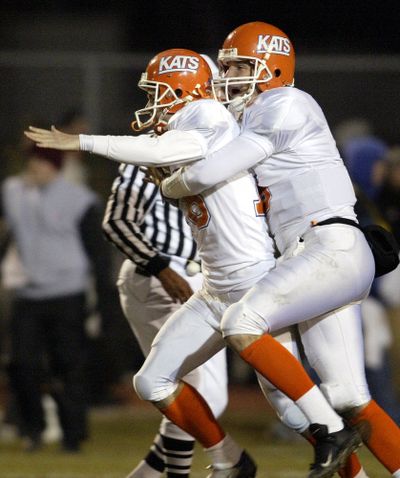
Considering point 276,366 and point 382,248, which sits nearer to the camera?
point 276,366

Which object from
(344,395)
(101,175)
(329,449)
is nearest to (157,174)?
(344,395)

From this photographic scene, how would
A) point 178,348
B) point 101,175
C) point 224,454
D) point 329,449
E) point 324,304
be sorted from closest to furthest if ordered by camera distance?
point 329,449 < point 324,304 < point 178,348 < point 224,454 < point 101,175

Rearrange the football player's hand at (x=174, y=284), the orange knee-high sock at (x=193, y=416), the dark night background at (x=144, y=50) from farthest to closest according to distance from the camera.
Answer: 1. the dark night background at (x=144, y=50)
2. the football player's hand at (x=174, y=284)
3. the orange knee-high sock at (x=193, y=416)

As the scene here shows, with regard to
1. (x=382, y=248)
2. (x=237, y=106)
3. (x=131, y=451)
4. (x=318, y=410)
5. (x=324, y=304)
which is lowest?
(x=131, y=451)

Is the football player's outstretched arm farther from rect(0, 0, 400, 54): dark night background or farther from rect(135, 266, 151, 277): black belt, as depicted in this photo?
rect(0, 0, 400, 54): dark night background

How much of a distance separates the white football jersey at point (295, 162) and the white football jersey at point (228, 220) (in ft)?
0.25

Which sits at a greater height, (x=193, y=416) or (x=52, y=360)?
(x=193, y=416)

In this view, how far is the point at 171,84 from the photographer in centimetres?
482

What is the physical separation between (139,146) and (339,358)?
100 cm

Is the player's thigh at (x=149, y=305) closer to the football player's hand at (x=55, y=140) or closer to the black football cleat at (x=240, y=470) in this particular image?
the black football cleat at (x=240, y=470)

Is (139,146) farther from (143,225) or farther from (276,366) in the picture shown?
(143,225)

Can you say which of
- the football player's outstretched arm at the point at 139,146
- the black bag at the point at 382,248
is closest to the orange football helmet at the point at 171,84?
the football player's outstretched arm at the point at 139,146

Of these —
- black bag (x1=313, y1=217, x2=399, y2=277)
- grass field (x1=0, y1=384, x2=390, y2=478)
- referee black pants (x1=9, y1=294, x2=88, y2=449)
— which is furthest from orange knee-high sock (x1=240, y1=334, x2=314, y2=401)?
referee black pants (x1=9, y1=294, x2=88, y2=449)

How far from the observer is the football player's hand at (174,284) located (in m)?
5.28
